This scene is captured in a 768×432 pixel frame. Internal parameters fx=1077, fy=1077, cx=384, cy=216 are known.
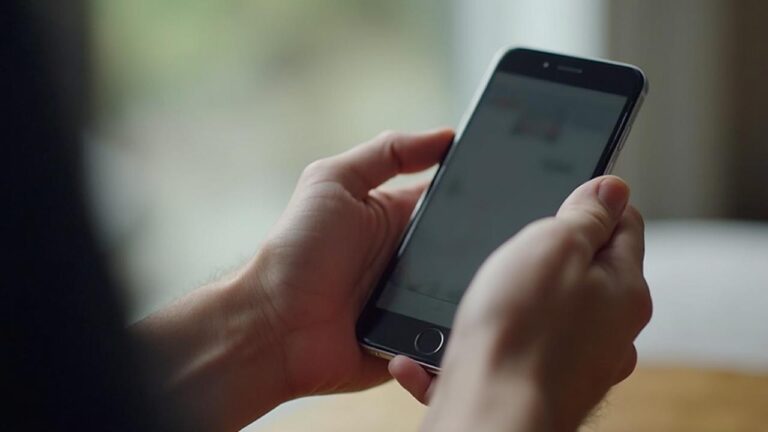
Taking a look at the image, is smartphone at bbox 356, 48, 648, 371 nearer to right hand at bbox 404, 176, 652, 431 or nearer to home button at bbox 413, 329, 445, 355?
home button at bbox 413, 329, 445, 355

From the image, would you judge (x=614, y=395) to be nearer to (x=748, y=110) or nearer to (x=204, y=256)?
(x=204, y=256)

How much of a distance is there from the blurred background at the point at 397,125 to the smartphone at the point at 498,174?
182 millimetres

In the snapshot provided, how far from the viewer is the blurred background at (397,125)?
1.07 m

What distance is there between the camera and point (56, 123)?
34 cm

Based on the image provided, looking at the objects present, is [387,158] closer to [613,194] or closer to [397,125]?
[613,194]

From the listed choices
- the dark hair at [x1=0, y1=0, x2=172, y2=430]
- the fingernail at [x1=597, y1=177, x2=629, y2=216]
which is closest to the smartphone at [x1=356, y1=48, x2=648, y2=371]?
the fingernail at [x1=597, y1=177, x2=629, y2=216]

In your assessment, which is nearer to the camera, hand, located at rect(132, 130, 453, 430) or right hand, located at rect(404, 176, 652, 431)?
right hand, located at rect(404, 176, 652, 431)

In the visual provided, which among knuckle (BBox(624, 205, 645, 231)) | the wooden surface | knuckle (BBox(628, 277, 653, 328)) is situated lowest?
the wooden surface

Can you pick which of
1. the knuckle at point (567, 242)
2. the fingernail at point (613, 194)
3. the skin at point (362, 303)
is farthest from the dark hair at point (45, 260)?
the fingernail at point (613, 194)

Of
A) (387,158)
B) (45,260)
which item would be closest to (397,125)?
(387,158)

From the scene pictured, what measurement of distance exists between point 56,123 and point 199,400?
0.46 meters

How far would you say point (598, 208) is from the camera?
67 centimetres

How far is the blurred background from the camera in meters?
1.07

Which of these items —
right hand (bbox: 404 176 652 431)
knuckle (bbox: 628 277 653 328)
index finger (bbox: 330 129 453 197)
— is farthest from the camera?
index finger (bbox: 330 129 453 197)
